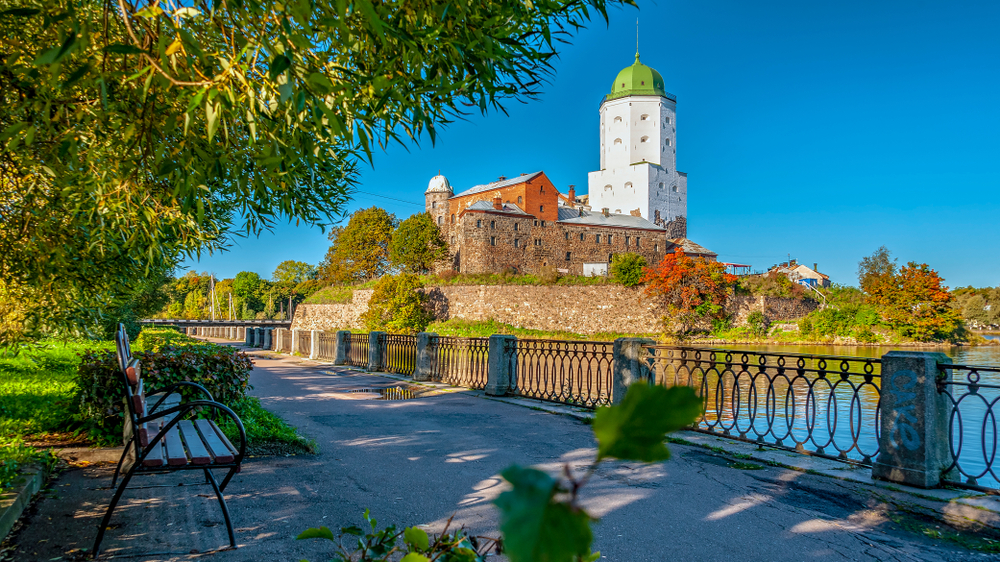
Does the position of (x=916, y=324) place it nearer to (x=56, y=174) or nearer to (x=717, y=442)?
(x=717, y=442)

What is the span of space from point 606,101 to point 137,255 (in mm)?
75233

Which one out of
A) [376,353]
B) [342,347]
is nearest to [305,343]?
[342,347]

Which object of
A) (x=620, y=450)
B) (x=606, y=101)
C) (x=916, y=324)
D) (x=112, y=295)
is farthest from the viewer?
(x=606, y=101)

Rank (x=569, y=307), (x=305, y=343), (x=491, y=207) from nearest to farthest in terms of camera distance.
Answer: (x=305, y=343)
(x=569, y=307)
(x=491, y=207)

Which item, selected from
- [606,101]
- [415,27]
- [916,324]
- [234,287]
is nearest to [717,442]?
[415,27]

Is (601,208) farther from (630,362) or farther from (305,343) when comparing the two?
(630,362)

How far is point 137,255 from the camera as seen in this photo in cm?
509

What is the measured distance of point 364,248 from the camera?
61844mm

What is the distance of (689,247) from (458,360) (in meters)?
59.9

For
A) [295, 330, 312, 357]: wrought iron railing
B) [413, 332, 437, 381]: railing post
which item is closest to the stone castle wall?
[295, 330, 312, 357]: wrought iron railing

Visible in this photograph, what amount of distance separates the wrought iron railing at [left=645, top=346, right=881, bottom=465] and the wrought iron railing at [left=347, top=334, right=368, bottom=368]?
9562 mm

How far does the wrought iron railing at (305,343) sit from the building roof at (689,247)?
4967cm

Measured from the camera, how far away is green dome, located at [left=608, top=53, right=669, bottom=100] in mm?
72375

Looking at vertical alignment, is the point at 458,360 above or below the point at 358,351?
above
